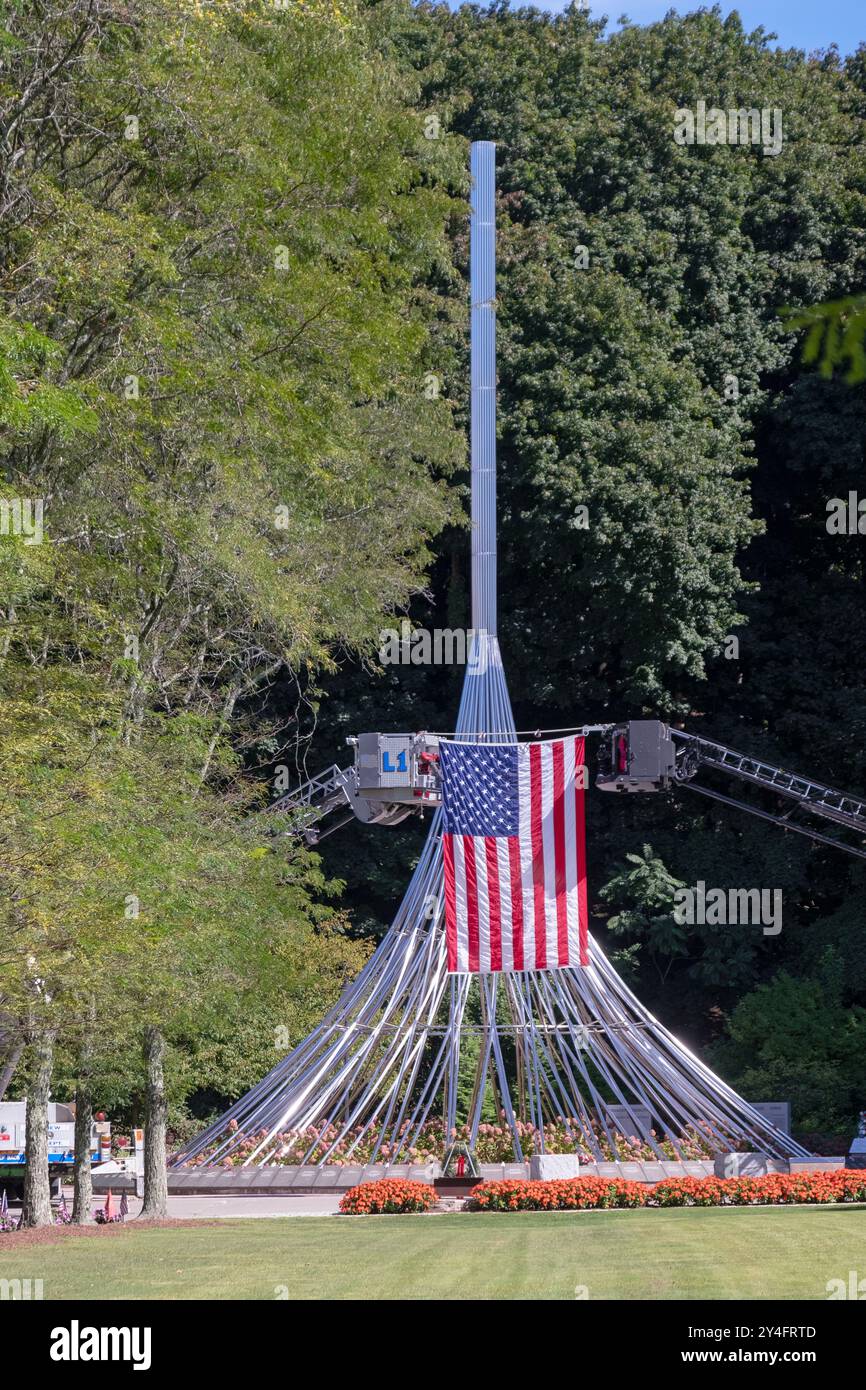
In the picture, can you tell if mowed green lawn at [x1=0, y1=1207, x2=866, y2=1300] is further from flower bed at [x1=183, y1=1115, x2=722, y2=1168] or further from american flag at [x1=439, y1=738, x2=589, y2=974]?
flower bed at [x1=183, y1=1115, x2=722, y2=1168]

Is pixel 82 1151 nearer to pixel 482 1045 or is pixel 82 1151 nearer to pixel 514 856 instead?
pixel 482 1045

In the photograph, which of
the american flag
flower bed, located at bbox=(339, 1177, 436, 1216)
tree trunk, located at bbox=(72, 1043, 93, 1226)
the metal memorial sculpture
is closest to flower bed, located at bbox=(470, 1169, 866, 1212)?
flower bed, located at bbox=(339, 1177, 436, 1216)

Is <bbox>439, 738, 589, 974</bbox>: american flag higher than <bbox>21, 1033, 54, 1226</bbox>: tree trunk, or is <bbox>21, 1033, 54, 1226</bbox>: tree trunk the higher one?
<bbox>439, 738, 589, 974</bbox>: american flag

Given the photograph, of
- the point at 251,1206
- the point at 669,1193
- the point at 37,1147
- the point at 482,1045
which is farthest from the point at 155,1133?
the point at 669,1193

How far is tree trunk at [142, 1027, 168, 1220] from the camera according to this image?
65.9 ft

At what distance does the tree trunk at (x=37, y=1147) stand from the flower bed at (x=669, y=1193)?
4453mm

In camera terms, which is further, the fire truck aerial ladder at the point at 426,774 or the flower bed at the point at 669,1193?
the fire truck aerial ladder at the point at 426,774

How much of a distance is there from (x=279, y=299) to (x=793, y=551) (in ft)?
64.9

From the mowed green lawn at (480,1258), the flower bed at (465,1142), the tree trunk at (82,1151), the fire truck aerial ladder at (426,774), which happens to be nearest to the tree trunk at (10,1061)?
the tree trunk at (82,1151)

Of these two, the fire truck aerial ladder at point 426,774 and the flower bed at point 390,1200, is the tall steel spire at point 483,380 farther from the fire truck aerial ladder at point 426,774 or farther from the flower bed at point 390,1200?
the flower bed at point 390,1200

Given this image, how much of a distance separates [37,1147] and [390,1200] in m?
3.70

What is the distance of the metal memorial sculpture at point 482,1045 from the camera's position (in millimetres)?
22312

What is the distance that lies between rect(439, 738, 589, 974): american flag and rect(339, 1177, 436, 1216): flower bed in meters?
3.60

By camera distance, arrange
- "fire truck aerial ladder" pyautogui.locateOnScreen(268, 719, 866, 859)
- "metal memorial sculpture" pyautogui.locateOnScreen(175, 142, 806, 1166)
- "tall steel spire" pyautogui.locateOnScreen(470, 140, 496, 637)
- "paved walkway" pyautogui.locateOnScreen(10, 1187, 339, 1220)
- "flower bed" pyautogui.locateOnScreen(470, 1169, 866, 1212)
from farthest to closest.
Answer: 1. "tall steel spire" pyautogui.locateOnScreen(470, 140, 496, 637)
2. "fire truck aerial ladder" pyautogui.locateOnScreen(268, 719, 866, 859)
3. "metal memorial sculpture" pyautogui.locateOnScreen(175, 142, 806, 1166)
4. "paved walkway" pyautogui.locateOnScreen(10, 1187, 339, 1220)
5. "flower bed" pyautogui.locateOnScreen(470, 1169, 866, 1212)
